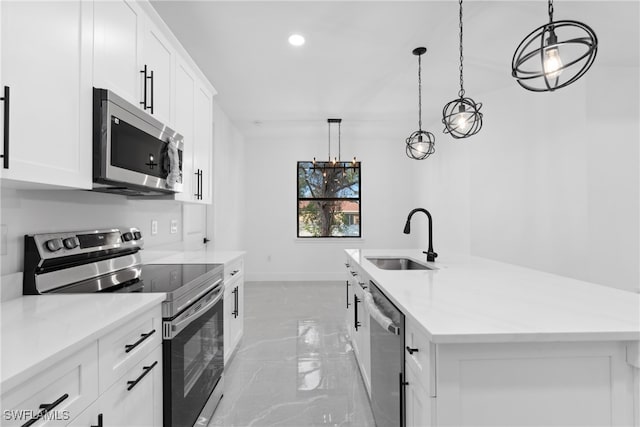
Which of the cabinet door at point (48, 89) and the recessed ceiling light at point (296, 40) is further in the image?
the recessed ceiling light at point (296, 40)

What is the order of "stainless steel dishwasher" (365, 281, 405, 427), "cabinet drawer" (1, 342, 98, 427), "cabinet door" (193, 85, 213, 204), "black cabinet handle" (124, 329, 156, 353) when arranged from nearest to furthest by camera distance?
"cabinet drawer" (1, 342, 98, 427)
"black cabinet handle" (124, 329, 156, 353)
"stainless steel dishwasher" (365, 281, 405, 427)
"cabinet door" (193, 85, 213, 204)

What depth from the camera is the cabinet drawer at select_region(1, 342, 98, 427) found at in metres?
0.70

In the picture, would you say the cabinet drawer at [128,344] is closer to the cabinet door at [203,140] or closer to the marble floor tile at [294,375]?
the marble floor tile at [294,375]

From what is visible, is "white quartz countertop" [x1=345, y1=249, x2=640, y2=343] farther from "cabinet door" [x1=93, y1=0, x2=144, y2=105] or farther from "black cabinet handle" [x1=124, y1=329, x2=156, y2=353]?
"cabinet door" [x1=93, y1=0, x2=144, y2=105]

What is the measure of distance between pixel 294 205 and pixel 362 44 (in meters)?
3.74

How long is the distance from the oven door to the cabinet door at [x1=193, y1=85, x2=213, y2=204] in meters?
1.07

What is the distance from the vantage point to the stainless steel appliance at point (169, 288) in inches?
53.9

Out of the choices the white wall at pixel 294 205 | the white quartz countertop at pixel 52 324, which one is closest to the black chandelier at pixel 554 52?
the white quartz countertop at pixel 52 324

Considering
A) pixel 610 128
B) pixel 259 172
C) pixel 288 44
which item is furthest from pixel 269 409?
pixel 259 172

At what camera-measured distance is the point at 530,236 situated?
3820mm

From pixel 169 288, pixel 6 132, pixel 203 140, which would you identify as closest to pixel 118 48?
pixel 6 132

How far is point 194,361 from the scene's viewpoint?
1.62 metres

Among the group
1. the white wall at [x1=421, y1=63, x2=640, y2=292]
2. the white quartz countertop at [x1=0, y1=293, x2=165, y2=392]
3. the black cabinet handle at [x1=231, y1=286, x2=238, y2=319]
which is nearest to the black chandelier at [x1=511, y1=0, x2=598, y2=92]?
the white wall at [x1=421, y1=63, x2=640, y2=292]

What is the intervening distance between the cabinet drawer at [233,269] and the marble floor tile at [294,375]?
0.71 m
